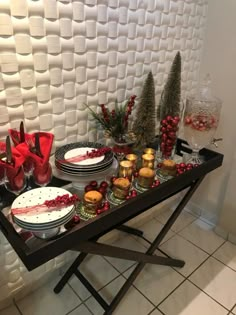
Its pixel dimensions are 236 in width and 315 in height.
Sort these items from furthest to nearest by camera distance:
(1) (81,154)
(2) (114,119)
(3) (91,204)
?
(2) (114,119) < (1) (81,154) < (3) (91,204)

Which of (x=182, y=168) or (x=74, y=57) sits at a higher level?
(x=74, y=57)

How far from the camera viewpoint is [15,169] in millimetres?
967

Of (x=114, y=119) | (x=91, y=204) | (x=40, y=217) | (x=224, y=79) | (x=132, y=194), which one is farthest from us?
(x=224, y=79)

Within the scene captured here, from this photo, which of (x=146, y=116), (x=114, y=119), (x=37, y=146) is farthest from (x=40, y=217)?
(x=146, y=116)

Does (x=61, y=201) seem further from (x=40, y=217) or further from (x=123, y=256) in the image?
(x=123, y=256)

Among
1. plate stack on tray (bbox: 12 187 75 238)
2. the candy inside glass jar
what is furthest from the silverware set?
the candy inside glass jar

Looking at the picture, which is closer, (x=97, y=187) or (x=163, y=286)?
(x=97, y=187)

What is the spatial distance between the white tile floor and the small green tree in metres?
0.83

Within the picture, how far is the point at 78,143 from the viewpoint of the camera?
1.26 metres

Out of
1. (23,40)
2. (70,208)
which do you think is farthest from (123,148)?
(23,40)

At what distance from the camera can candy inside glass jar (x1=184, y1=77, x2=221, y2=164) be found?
1299 millimetres

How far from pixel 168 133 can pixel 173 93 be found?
23 cm

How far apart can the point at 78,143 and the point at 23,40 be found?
0.48 metres

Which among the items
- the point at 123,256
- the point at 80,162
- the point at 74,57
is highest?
the point at 74,57
